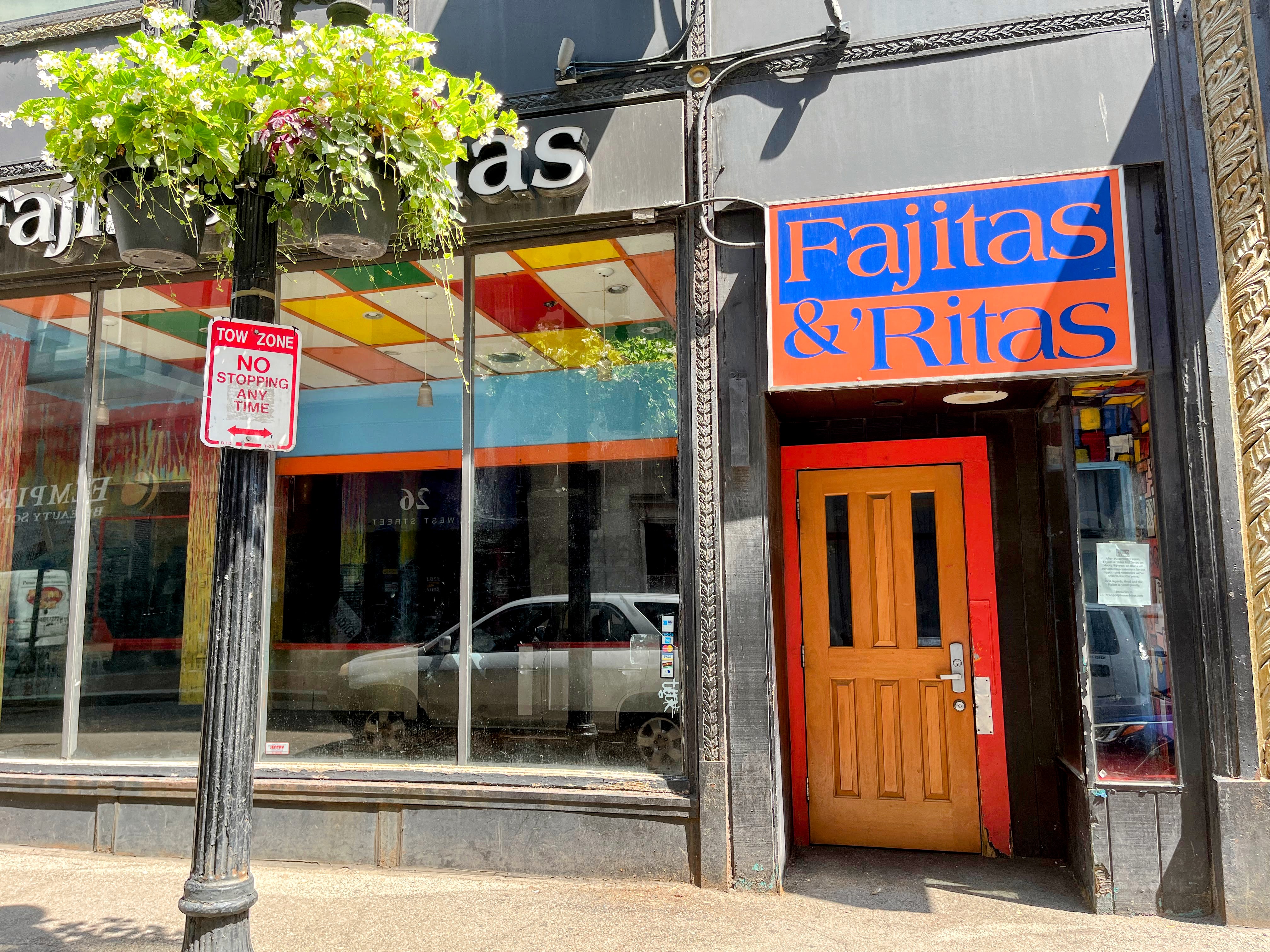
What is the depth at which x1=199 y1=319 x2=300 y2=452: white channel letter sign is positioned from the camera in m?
3.43

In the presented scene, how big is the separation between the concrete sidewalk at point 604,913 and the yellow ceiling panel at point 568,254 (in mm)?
3983

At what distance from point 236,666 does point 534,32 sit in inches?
186

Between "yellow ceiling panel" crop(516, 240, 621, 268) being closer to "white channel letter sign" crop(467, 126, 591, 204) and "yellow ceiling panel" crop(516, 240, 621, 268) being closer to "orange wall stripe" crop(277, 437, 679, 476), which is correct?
"white channel letter sign" crop(467, 126, 591, 204)

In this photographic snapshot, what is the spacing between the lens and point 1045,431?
19.4 feet

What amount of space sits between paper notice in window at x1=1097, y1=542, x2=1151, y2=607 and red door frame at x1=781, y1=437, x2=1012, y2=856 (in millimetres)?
1067

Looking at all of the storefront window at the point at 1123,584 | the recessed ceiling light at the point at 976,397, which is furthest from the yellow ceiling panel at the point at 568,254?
the storefront window at the point at 1123,584

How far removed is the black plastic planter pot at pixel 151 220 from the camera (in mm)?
3496

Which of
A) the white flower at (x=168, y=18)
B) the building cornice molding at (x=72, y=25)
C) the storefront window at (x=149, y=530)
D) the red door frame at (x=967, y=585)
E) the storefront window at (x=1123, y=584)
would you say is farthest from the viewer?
the building cornice molding at (x=72, y=25)

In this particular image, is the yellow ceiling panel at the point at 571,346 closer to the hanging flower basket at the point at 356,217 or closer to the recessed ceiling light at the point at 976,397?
the recessed ceiling light at the point at 976,397

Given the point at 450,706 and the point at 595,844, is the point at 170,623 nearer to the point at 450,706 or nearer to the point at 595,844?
the point at 450,706

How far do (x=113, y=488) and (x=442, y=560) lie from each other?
2.75 metres

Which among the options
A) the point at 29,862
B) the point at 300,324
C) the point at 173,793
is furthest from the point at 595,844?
the point at 300,324

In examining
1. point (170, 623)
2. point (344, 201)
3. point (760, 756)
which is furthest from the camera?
point (170, 623)

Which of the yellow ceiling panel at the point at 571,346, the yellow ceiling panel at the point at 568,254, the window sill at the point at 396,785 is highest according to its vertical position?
the yellow ceiling panel at the point at 568,254
